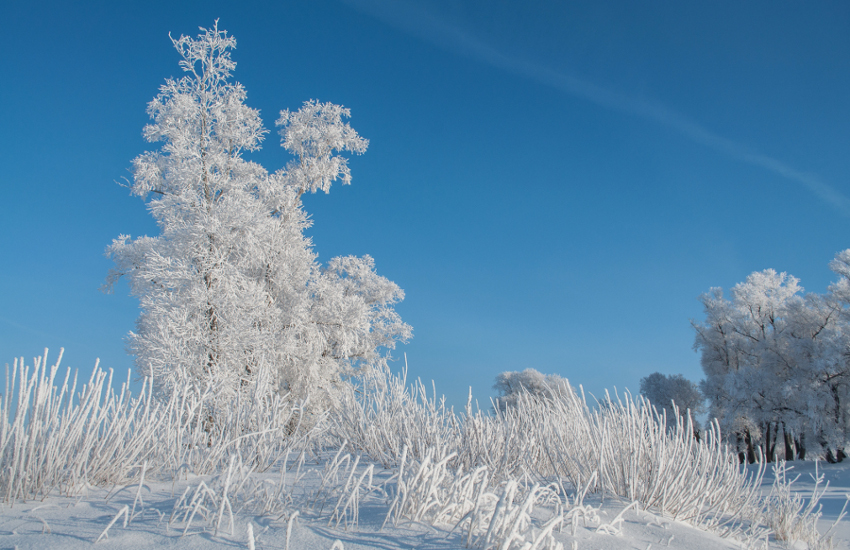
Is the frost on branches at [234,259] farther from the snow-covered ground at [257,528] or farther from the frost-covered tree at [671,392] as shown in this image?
the frost-covered tree at [671,392]

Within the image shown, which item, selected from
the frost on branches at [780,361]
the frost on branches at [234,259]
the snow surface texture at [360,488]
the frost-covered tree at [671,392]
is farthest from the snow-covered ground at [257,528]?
the frost-covered tree at [671,392]

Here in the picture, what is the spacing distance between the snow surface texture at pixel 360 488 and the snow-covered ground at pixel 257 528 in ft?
0.03

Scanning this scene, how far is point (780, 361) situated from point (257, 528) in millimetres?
27497

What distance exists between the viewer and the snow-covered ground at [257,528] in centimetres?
185

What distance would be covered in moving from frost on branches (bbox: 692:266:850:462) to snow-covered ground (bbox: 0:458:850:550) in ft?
56.0

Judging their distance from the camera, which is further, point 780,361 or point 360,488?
point 780,361

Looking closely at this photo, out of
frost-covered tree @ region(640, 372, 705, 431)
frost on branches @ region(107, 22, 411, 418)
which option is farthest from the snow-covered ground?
frost-covered tree @ region(640, 372, 705, 431)

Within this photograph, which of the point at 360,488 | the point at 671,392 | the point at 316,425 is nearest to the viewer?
the point at 360,488

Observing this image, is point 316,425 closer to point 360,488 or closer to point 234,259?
point 360,488

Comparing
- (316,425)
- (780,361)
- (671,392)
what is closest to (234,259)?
(316,425)

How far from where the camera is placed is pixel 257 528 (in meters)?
1.99

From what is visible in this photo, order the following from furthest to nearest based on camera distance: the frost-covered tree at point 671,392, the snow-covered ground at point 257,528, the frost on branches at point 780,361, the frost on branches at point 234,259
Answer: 1. the frost-covered tree at point 671,392
2. the frost on branches at point 780,361
3. the frost on branches at point 234,259
4. the snow-covered ground at point 257,528

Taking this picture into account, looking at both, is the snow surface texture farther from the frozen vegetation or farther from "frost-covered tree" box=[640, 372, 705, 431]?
"frost-covered tree" box=[640, 372, 705, 431]

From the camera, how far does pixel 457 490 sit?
2.34 metres
